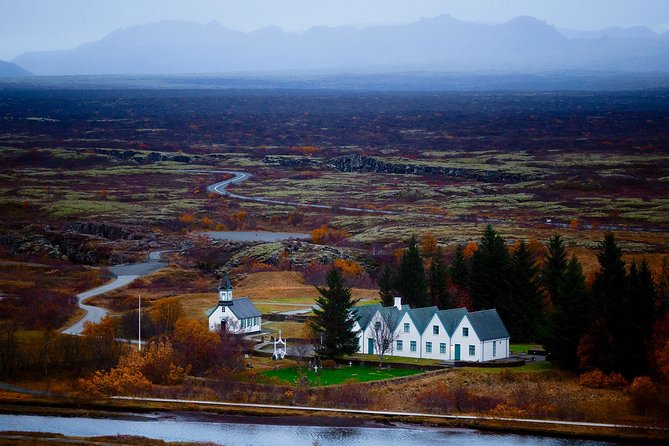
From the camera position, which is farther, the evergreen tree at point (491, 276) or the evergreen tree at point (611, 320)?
the evergreen tree at point (491, 276)

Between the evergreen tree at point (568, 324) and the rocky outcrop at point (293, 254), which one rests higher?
the evergreen tree at point (568, 324)

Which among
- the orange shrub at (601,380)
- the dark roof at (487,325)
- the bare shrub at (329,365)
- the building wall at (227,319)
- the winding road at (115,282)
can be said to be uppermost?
the dark roof at (487,325)

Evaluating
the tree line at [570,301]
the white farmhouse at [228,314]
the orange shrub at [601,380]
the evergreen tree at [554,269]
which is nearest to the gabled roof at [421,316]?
the tree line at [570,301]

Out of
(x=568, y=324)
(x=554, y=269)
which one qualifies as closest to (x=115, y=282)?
(x=554, y=269)

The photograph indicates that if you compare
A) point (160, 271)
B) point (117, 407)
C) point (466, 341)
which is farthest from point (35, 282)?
point (466, 341)

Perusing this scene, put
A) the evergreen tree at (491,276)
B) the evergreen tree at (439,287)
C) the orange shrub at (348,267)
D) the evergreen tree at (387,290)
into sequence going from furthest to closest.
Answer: the orange shrub at (348,267), the evergreen tree at (439,287), the evergreen tree at (491,276), the evergreen tree at (387,290)

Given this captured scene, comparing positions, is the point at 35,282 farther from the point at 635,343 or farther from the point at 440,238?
the point at 635,343

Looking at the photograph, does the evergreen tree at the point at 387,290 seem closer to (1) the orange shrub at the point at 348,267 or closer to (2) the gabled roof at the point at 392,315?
(2) the gabled roof at the point at 392,315
